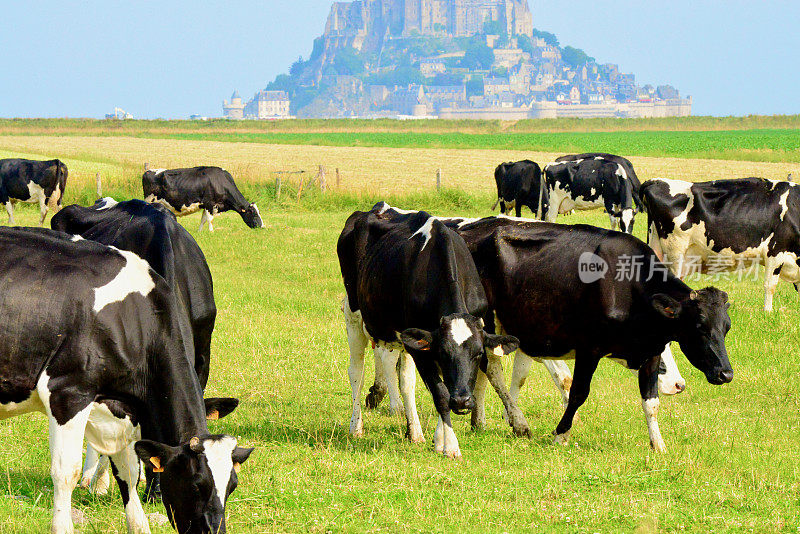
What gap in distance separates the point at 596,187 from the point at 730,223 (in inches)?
368

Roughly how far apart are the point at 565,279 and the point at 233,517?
4139mm

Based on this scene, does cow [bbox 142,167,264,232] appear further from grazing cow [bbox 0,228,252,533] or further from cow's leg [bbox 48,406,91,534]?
cow's leg [bbox 48,406,91,534]

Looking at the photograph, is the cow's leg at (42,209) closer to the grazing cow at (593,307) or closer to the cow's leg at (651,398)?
the grazing cow at (593,307)

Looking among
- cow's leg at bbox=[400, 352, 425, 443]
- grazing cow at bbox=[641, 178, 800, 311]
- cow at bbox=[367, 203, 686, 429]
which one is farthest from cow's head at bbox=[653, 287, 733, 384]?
grazing cow at bbox=[641, 178, 800, 311]

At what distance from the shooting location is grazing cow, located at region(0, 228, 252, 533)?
5301mm

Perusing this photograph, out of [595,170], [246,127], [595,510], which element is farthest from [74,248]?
[246,127]

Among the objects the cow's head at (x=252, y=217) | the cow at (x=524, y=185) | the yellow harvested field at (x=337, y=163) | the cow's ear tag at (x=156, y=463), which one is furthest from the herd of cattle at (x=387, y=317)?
the yellow harvested field at (x=337, y=163)

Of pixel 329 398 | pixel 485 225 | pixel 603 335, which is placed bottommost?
pixel 329 398

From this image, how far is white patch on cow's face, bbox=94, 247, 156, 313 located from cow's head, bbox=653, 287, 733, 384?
4657 mm

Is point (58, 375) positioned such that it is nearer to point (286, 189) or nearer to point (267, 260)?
point (267, 260)

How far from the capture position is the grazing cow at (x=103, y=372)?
5301 mm

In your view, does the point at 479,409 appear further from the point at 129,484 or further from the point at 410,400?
the point at 129,484

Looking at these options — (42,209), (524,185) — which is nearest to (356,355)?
(524,185)

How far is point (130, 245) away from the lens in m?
8.14
